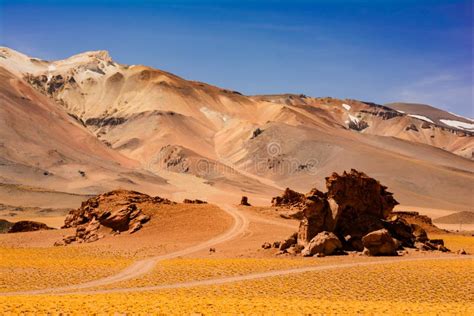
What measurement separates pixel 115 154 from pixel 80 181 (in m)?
32.5

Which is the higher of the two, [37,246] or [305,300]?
[305,300]

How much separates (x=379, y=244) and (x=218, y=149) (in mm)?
126036

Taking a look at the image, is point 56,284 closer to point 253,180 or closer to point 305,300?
point 305,300

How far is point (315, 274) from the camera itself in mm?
31719

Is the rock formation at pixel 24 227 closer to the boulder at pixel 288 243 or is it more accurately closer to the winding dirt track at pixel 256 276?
A: the boulder at pixel 288 243

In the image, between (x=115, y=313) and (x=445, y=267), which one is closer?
(x=115, y=313)

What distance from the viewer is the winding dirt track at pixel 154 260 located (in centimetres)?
2929

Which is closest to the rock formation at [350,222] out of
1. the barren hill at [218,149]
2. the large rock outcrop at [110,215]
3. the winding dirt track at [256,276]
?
the winding dirt track at [256,276]

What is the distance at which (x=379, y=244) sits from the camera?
37688 mm

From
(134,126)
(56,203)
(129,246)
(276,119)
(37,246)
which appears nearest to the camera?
(129,246)

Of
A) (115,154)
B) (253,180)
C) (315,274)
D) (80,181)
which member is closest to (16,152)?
(80,181)

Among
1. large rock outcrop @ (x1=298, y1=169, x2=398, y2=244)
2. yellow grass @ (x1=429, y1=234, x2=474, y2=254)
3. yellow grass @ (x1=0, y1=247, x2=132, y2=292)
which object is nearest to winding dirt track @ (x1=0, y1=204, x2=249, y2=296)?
yellow grass @ (x1=0, y1=247, x2=132, y2=292)

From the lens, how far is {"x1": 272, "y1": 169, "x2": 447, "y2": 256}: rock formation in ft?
125

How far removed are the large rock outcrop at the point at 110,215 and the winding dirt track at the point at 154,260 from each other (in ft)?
22.8
